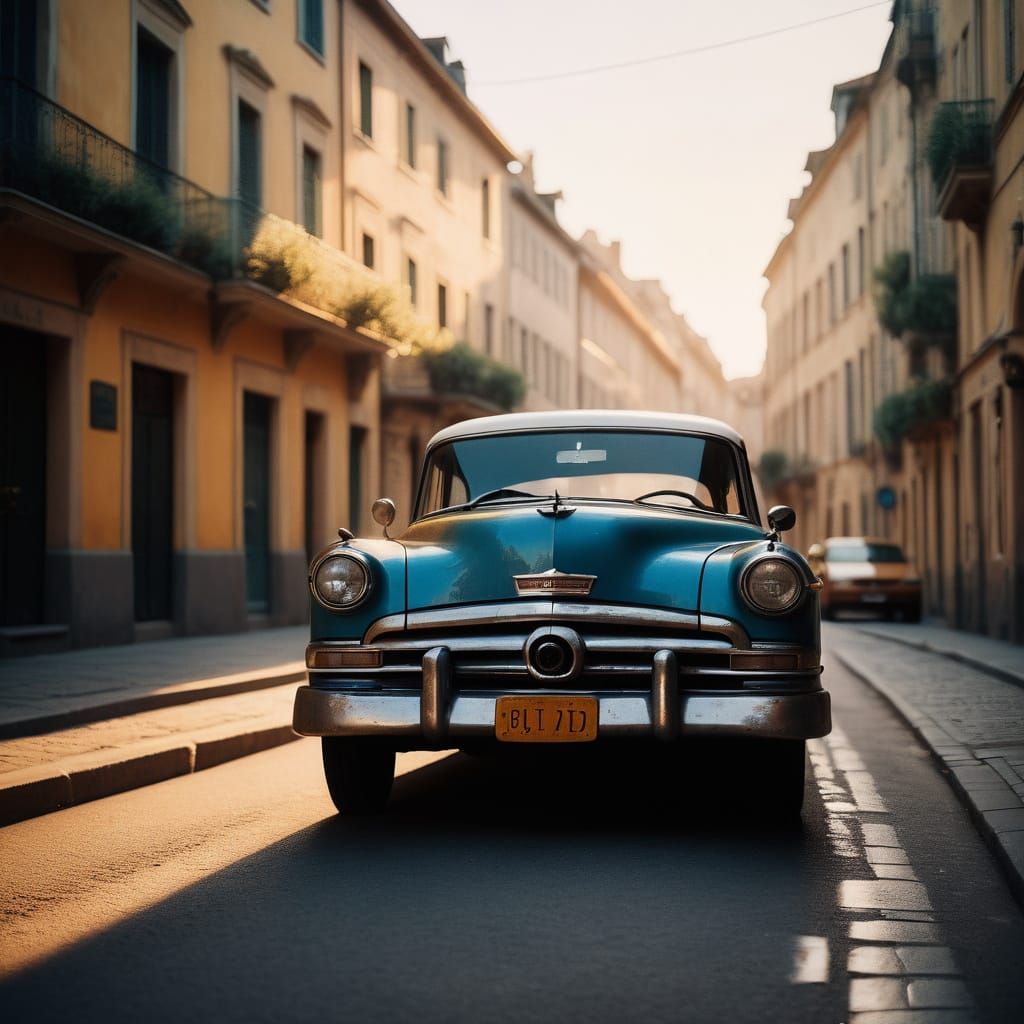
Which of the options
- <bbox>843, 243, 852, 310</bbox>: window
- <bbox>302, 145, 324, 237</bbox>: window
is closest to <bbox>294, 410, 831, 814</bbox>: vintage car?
<bbox>302, 145, 324, 237</bbox>: window

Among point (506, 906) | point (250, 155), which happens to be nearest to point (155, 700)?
point (506, 906)

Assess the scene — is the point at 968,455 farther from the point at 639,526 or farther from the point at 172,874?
the point at 172,874

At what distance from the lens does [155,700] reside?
10.2 metres

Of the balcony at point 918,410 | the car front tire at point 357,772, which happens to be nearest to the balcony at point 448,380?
the balcony at point 918,410

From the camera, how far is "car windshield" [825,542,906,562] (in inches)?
1132

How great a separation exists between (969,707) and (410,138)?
2187 centimetres

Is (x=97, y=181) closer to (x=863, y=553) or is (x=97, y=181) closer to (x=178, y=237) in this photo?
(x=178, y=237)

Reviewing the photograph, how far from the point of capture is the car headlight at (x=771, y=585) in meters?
5.78

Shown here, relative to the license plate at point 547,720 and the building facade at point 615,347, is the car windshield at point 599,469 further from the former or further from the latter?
the building facade at point 615,347

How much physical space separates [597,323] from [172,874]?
5032 centimetres

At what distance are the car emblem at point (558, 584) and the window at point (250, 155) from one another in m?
16.1

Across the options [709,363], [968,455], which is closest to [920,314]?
[968,455]

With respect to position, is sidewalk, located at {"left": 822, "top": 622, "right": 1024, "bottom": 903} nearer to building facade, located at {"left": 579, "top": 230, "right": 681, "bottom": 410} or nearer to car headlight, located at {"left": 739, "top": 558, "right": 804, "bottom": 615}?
car headlight, located at {"left": 739, "top": 558, "right": 804, "bottom": 615}

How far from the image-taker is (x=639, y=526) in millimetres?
6133
